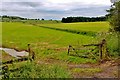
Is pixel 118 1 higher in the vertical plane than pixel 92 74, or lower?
higher

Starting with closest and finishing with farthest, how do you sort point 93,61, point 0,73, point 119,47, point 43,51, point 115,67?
point 0,73 < point 115,67 < point 93,61 < point 119,47 < point 43,51

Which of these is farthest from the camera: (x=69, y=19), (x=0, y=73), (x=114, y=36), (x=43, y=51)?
(x=69, y=19)

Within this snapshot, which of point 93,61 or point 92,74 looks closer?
point 92,74

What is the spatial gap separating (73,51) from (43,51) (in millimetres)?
5397

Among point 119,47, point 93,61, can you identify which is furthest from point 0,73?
point 119,47

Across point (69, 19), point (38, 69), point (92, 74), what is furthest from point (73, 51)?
point (69, 19)

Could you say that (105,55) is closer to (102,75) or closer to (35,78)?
(102,75)

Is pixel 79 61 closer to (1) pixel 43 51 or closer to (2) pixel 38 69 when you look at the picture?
(1) pixel 43 51

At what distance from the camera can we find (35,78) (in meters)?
13.1

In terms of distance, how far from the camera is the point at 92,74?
789 inches

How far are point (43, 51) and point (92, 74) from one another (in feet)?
56.7

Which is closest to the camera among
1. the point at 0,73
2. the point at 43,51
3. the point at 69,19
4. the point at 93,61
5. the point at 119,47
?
the point at 0,73

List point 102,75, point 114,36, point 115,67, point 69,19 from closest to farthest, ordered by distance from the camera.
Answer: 1. point 102,75
2. point 115,67
3. point 114,36
4. point 69,19

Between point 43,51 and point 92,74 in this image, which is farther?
point 43,51
